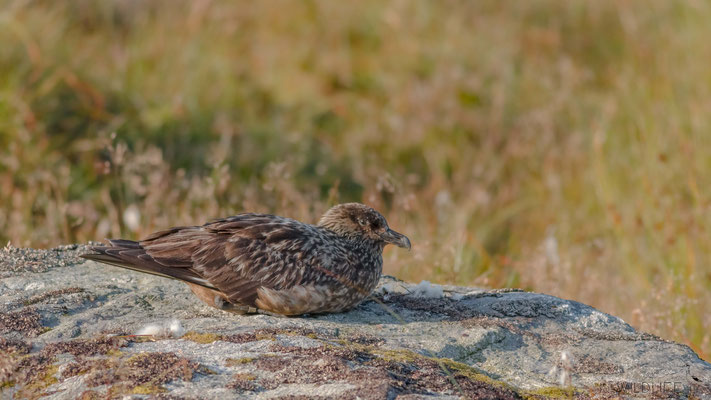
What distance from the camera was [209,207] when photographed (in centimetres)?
706

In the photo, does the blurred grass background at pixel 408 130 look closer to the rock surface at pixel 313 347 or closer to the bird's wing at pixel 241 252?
the rock surface at pixel 313 347

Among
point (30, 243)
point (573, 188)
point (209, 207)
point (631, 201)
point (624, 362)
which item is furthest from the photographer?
point (573, 188)

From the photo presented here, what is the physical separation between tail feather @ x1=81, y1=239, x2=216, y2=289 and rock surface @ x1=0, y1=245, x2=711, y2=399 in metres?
0.15

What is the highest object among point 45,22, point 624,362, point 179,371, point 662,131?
point 662,131

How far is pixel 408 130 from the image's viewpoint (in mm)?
10234

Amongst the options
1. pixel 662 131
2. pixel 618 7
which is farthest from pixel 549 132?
pixel 618 7

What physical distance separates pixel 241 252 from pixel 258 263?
11 centimetres

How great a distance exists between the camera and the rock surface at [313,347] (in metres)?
3.10

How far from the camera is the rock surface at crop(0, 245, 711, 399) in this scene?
3.10 metres

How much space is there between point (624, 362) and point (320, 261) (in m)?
1.52

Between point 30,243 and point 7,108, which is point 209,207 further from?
point 7,108

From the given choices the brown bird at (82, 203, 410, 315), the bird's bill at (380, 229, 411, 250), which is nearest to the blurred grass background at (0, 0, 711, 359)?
the bird's bill at (380, 229, 411, 250)

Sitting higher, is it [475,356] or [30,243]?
[475,356]

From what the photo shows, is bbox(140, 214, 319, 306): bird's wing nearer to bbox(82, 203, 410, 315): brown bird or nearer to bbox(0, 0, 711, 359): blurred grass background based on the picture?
bbox(82, 203, 410, 315): brown bird
